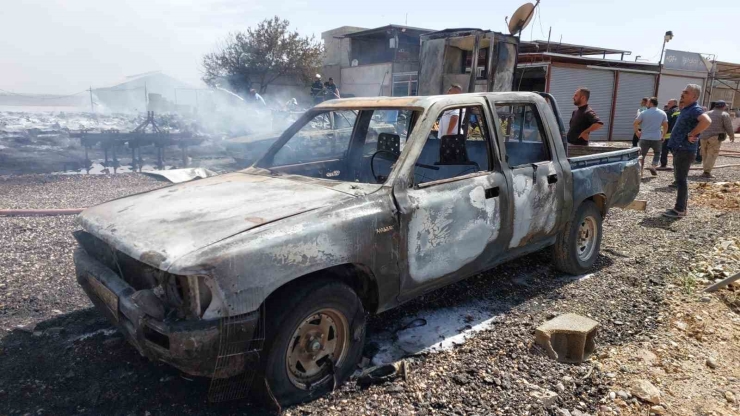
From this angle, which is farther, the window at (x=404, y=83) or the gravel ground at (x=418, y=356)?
the window at (x=404, y=83)

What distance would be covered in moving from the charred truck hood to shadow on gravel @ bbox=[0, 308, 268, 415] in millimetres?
839

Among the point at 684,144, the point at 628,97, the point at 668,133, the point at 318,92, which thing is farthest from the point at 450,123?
the point at 628,97

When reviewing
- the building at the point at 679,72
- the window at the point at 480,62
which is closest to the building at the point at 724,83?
the building at the point at 679,72

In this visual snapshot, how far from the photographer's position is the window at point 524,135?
4.15m

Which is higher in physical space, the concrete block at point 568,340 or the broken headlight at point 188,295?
the broken headlight at point 188,295

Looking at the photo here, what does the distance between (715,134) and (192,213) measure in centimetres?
1117

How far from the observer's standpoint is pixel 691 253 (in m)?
5.25

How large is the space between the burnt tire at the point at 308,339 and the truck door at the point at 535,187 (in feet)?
5.12

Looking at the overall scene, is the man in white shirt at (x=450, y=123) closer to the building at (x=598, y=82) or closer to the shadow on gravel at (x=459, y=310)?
the shadow on gravel at (x=459, y=310)

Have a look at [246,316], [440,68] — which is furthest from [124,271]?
[440,68]

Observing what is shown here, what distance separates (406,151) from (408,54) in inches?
914

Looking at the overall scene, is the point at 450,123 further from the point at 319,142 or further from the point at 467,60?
the point at 467,60

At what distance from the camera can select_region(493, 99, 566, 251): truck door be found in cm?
365

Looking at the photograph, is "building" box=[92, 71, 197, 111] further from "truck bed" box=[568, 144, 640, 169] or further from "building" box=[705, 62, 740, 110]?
"building" box=[705, 62, 740, 110]
